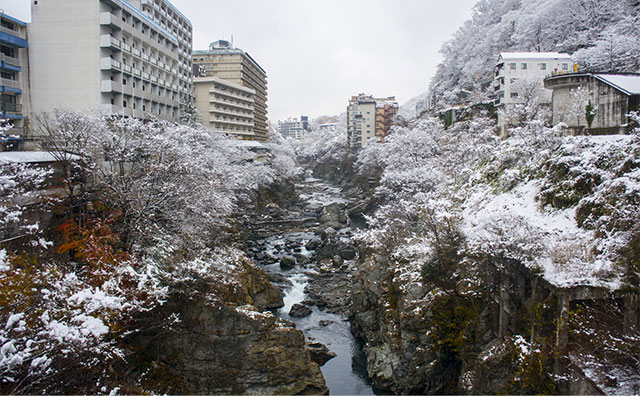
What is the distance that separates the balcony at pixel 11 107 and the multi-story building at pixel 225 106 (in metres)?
19.9

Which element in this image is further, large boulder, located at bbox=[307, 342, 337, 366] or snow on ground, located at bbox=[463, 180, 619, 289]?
large boulder, located at bbox=[307, 342, 337, 366]

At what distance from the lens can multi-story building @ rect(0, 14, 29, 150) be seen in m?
24.6

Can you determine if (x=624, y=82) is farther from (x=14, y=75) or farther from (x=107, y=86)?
(x=14, y=75)

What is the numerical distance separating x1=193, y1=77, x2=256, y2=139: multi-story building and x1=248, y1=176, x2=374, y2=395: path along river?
15111mm

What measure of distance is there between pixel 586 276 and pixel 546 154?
6.09 meters

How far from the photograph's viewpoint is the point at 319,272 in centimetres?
2473

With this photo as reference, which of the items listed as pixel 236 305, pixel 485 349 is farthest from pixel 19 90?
pixel 485 349

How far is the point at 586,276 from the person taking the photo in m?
9.00

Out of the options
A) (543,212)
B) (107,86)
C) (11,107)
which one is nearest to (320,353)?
(543,212)

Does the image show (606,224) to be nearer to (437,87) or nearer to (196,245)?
(196,245)

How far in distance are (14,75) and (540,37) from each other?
50.1 metres

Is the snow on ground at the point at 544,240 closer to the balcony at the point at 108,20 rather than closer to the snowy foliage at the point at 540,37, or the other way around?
the snowy foliage at the point at 540,37

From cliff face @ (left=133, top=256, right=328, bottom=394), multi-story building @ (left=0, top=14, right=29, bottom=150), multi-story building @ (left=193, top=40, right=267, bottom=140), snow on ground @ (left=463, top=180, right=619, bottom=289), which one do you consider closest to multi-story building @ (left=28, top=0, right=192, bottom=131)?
multi-story building @ (left=0, top=14, right=29, bottom=150)

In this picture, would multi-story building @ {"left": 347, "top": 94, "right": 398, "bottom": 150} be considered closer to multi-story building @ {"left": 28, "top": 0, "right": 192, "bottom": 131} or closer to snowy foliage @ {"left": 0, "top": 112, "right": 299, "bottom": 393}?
multi-story building @ {"left": 28, "top": 0, "right": 192, "bottom": 131}
